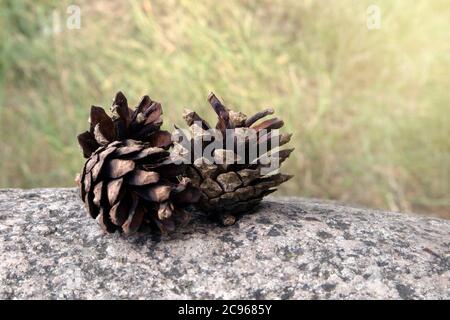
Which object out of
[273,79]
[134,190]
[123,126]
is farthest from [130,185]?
[273,79]

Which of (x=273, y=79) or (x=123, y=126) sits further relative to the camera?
(x=273, y=79)

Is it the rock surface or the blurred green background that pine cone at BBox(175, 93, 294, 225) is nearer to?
the rock surface

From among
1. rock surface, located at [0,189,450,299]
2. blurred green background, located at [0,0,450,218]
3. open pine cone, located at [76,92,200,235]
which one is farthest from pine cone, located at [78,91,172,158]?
blurred green background, located at [0,0,450,218]

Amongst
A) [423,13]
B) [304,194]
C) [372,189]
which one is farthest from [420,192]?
[423,13]

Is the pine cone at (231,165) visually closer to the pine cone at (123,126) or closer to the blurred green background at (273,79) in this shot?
the pine cone at (123,126)

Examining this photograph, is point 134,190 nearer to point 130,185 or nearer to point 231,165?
point 130,185
